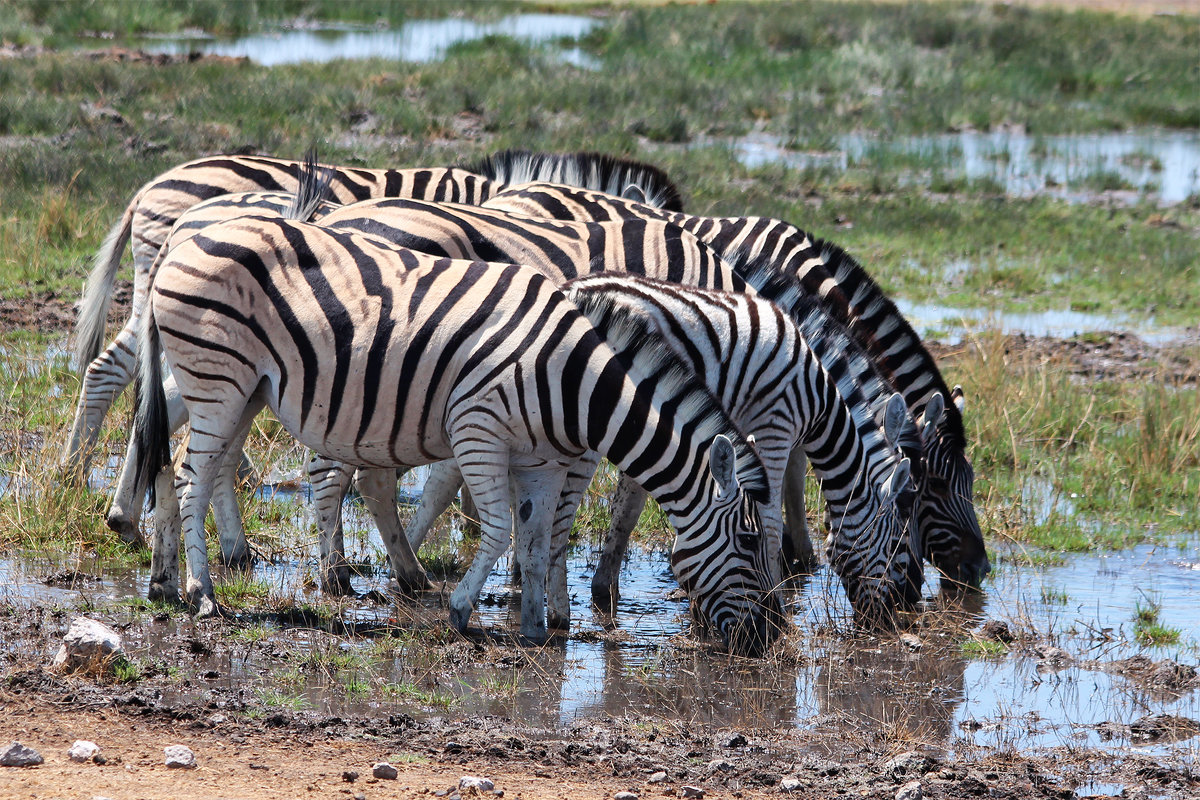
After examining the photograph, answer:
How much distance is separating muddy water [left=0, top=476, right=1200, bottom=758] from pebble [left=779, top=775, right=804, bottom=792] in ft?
2.19

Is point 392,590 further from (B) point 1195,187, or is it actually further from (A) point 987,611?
(B) point 1195,187

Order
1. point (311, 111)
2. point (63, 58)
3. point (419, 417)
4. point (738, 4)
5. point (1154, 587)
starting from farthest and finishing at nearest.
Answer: point (738, 4) < point (63, 58) < point (311, 111) < point (1154, 587) < point (419, 417)

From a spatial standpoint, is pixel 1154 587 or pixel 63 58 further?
pixel 63 58

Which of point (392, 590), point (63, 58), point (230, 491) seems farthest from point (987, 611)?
point (63, 58)

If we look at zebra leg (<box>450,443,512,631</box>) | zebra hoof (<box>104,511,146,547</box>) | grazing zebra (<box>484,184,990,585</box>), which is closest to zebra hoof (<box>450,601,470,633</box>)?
zebra leg (<box>450,443,512,631</box>)

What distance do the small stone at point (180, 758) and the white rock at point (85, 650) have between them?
87 cm

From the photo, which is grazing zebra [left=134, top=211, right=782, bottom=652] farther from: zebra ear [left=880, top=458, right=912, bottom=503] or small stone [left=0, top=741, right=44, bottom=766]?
small stone [left=0, top=741, right=44, bottom=766]

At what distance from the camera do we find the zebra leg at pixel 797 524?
784 cm

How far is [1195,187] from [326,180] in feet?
54.7

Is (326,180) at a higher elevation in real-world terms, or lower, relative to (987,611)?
higher

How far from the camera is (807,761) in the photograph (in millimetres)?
4887

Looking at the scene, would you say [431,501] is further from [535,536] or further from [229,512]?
[535,536]

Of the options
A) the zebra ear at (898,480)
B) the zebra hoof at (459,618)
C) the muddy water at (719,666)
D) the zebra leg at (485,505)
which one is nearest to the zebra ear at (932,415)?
the zebra ear at (898,480)

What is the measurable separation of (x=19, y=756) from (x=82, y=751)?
20 cm
